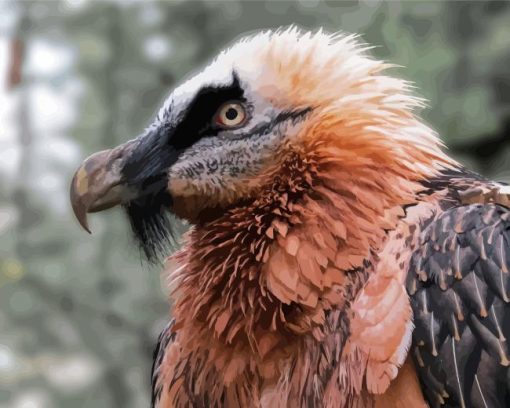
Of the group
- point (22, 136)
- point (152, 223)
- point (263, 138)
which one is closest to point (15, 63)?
point (22, 136)

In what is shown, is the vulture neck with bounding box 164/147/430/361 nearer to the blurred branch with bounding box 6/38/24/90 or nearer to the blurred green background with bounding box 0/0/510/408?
the blurred green background with bounding box 0/0/510/408

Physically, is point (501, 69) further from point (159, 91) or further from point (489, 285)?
point (489, 285)

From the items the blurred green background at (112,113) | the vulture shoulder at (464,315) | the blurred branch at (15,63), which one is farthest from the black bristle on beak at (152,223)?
the blurred branch at (15,63)

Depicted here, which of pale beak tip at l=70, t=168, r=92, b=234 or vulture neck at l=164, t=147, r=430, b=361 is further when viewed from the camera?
pale beak tip at l=70, t=168, r=92, b=234

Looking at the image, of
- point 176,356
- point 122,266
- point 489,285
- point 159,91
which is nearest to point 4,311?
point 122,266

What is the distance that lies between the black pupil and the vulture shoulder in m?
0.42

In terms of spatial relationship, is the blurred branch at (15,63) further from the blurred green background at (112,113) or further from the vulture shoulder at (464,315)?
the vulture shoulder at (464,315)

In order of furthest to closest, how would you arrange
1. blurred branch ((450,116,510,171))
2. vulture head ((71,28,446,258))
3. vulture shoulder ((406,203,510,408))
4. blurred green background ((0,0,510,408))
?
1. blurred branch ((450,116,510,171))
2. blurred green background ((0,0,510,408))
3. vulture head ((71,28,446,258))
4. vulture shoulder ((406,203,510,408))

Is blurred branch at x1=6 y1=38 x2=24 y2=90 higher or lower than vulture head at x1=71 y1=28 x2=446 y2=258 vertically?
higher

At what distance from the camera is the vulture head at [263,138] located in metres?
1.27

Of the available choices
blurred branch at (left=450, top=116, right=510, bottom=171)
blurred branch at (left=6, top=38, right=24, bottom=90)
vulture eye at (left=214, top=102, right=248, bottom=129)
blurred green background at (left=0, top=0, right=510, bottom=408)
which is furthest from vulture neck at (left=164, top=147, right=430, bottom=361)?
blurred branch at (left=450, top=116, right=510, bottom=171)

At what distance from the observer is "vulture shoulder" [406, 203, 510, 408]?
108cm

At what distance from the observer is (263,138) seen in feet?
4.29

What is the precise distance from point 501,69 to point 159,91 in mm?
2508
